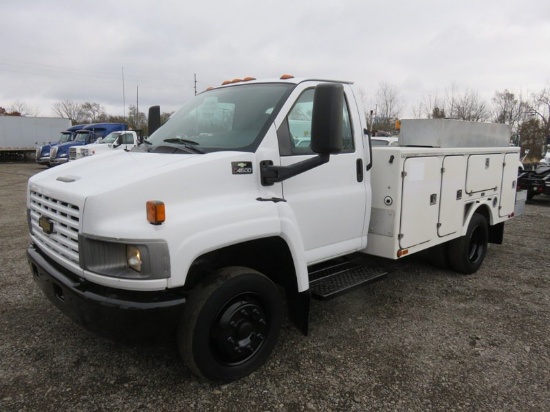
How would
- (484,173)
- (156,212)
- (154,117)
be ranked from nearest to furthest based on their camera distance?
(156,212) → (154,117) → (484,173)

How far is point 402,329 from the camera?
3.89m

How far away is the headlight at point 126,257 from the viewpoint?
7.87 ft

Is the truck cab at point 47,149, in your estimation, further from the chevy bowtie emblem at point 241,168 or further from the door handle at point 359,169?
the chevy bowtie emblem at point 241,168

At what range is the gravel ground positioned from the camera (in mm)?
2826

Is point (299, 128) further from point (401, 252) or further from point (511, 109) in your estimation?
point (511, 109)

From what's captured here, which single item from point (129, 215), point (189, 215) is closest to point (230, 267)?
point (189, 215)

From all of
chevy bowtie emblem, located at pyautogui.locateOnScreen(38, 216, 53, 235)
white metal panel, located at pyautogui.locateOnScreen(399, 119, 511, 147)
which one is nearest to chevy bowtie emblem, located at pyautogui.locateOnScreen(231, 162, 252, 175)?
chevy bowtie emblem, located at pyautogui.locateOnScreen(38, 216, 53, 235)

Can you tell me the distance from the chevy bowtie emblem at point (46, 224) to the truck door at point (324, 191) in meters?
1.63

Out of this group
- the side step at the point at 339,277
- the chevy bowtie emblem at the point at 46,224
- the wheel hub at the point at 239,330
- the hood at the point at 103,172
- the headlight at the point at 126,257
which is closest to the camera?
the headlight at the point at 126,257

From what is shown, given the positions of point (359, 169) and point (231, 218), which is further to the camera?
point (359, 169)

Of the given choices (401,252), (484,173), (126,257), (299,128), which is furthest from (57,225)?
(484,173)

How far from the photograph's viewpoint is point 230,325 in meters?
2.84

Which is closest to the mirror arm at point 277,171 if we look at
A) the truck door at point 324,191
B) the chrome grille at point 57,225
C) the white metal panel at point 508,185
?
the truck door at point 324,191

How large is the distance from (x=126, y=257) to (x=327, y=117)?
4.78 ft
